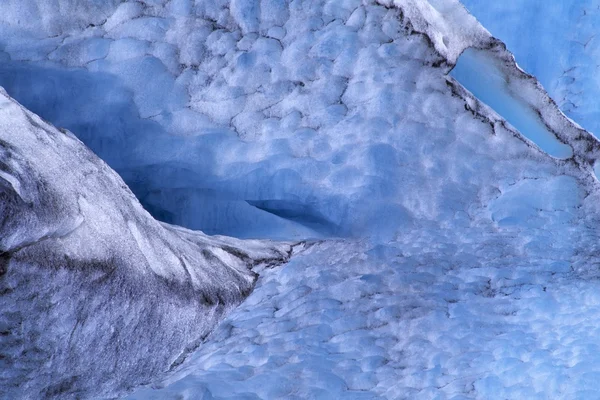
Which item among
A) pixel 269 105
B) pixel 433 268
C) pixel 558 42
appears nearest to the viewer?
pixel 269 105

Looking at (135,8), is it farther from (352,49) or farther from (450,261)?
(450,261)

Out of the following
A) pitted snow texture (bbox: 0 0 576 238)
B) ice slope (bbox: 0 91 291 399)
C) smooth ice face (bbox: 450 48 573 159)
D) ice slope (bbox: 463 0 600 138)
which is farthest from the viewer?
ice slope (bbox: 463 0 600 138)

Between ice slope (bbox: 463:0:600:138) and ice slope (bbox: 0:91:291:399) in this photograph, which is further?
ice slope (bbox: 463:0:600:138)

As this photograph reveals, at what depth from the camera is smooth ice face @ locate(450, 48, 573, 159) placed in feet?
5.18

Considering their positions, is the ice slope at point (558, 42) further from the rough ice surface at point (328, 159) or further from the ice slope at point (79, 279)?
the ice slope at point (79, 279)

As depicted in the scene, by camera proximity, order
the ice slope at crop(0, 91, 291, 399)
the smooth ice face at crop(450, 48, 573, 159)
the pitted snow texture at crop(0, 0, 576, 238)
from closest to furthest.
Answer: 1. the ice slope at crop(0, 91, 291, 399)
2. the pitted snow texture at crop(0, 0, 576, 238)
3. the smooth ice face at crop(450, 48, 573, 159)

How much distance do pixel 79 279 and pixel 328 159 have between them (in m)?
0.78

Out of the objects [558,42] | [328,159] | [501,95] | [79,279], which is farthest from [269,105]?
[558,42]

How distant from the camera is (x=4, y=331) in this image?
88 cm

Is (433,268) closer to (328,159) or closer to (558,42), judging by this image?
(328,159)

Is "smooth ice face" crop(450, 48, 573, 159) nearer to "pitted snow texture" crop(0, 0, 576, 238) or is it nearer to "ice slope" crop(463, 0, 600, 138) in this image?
"pitted snow texture" crop(0, 0, 576, 238)

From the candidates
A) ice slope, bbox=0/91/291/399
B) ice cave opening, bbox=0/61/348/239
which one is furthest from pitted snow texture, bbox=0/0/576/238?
ice slope, bbox=0/91/291/399

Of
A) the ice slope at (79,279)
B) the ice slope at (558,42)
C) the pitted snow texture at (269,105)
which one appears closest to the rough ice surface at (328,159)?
the pitted snow texture at (269,105)

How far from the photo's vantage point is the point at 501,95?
5.25ft
